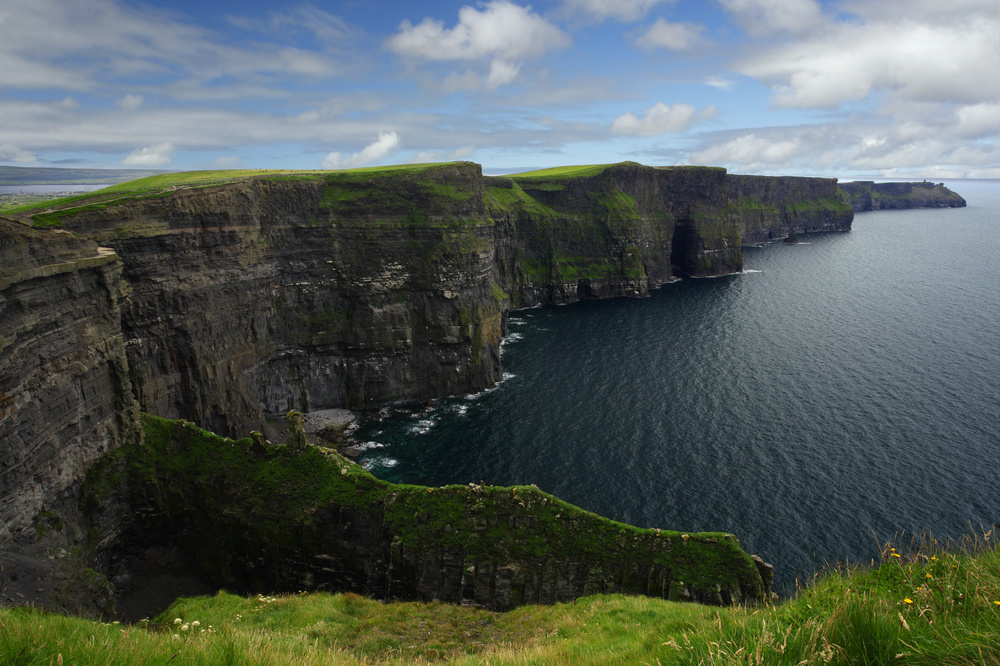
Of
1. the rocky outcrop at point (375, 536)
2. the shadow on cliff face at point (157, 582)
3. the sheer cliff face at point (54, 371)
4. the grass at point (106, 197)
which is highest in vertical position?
the grass at point (106, 197)

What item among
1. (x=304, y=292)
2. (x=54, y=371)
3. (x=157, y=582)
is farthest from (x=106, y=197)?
(x=157, y=582)

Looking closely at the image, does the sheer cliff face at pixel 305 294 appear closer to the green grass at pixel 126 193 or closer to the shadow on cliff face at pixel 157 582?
the green grass at pixel 126 193

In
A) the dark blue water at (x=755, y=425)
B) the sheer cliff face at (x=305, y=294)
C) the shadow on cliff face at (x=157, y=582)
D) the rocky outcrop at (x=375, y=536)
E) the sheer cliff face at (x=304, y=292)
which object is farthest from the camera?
the sheer cliff face at (x=305, y=294)

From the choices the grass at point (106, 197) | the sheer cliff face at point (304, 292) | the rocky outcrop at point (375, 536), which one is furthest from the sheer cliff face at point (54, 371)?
the sheer cliff face at point (304, 292)

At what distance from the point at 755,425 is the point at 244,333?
5927cm

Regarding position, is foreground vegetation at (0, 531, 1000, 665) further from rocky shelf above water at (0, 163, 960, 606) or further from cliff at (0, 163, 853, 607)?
rocky shelf above water at (0, 163, 960, 606)

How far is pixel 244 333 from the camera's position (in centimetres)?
5916

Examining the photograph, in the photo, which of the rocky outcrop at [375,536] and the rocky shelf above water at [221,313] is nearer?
the rocky outcrop at [375,536]

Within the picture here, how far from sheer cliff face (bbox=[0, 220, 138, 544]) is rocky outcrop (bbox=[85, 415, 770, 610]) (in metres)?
2.85

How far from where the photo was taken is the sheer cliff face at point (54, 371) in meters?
29.8

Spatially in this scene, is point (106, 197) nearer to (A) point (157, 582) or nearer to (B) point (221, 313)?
(B) point (221, 313)

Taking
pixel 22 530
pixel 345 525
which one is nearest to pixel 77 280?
pixel 22 530

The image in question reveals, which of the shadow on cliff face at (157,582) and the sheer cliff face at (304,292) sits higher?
the sheer cliff face at (304,292)

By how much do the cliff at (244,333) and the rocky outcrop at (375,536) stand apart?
8.4 inches
